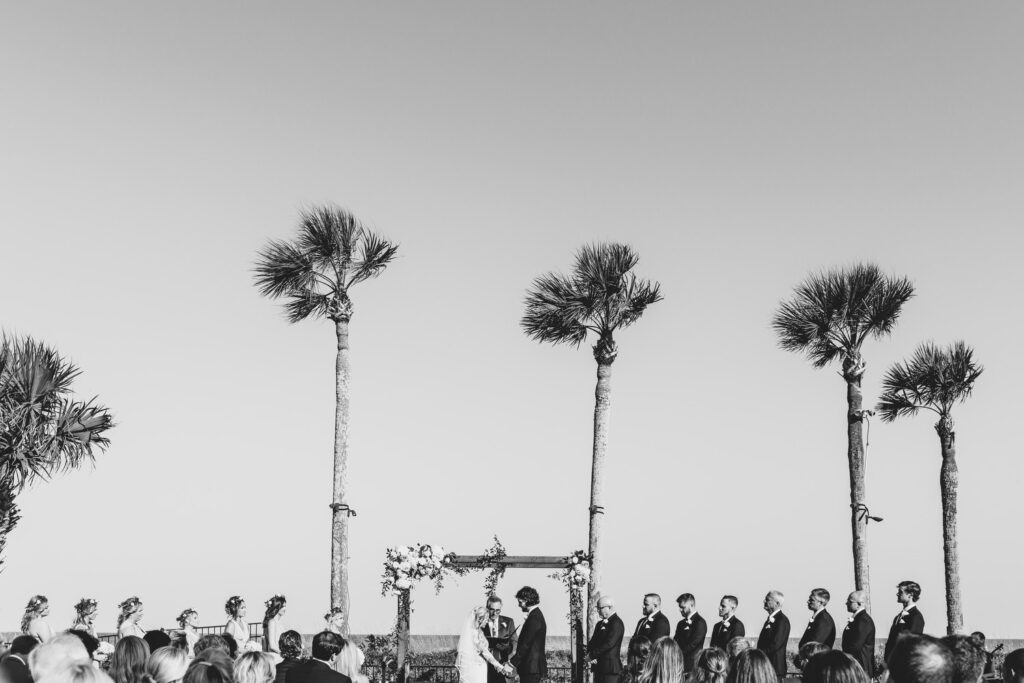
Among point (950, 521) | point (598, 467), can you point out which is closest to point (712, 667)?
point (598, 467)

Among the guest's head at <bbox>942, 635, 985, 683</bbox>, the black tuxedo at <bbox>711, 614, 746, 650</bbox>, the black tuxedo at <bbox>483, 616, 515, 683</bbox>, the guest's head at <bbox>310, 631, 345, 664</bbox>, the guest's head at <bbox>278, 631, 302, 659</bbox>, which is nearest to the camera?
the guest's head at <bbox>942, 635, 985, 683</bbox>

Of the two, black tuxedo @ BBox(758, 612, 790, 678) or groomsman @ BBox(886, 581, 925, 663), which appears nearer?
groomsman @ BBox(886, 581, 925, 663)

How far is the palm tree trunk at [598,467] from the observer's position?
71.4 ft

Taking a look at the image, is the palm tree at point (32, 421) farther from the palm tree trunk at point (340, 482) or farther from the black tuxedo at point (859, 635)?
the black tuxedo at point (859, 635)

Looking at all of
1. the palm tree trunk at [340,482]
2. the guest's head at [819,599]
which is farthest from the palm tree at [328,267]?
the guest's head at [819,599]

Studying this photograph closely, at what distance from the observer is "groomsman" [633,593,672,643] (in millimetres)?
14086

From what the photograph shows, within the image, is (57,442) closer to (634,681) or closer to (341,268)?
(341,268)

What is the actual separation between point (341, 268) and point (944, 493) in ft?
48.6

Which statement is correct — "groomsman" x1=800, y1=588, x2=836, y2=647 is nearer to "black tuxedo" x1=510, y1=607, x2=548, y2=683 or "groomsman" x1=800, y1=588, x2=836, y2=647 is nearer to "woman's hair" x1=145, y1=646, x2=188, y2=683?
"black tuxedo" x1=510, y1=607, x2=548, y2=683

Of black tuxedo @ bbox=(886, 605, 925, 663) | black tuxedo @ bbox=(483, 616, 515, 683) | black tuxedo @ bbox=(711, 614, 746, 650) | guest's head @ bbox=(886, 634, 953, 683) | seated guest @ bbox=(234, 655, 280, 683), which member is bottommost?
black tuxedo @ bbox=(483, 616, 515, 683)

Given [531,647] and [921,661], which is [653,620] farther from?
[921,661]

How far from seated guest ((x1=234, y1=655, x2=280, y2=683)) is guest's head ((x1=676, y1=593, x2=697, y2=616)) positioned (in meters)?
8.80

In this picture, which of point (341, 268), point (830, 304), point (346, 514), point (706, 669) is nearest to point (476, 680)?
point (706, 669)

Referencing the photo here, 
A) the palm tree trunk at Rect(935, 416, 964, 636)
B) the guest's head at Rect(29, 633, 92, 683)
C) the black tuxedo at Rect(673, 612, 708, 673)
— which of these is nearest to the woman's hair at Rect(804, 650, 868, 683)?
the guest's head at Rect(29, 633, 92, 683)
